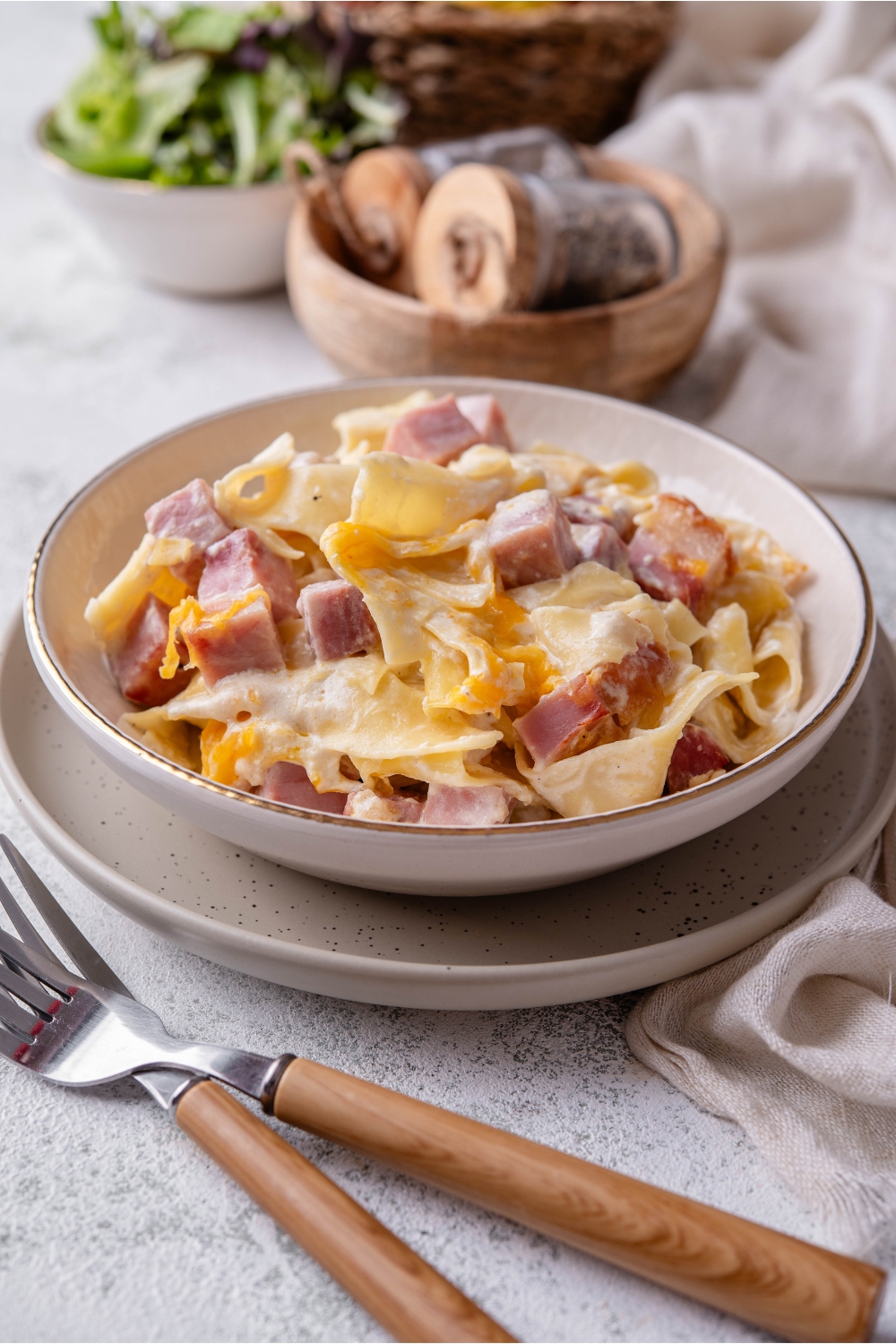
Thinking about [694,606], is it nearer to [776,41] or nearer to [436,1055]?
[436,1055]

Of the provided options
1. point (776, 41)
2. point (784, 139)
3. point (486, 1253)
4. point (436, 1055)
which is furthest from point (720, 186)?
point (486, 1253)

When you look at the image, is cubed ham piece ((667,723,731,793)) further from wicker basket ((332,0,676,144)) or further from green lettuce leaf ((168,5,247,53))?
green lettuce leaf ((168,5,247,53))

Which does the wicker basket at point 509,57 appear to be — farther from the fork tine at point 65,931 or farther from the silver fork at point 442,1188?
the silver fork at point 442,1188

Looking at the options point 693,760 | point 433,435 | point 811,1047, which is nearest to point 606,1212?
point 811,1047

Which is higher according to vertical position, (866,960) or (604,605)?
(604,605)

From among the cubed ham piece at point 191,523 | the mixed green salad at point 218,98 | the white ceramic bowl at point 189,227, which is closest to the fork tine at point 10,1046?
the cubed ham piece at point 191,523

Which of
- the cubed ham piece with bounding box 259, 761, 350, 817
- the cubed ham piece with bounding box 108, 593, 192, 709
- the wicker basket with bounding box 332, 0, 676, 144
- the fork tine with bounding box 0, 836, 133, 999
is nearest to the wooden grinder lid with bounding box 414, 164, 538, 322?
the wicker basket with bounding box 332, 0, 676, 144

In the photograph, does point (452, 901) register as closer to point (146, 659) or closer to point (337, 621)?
point (337, 621)
